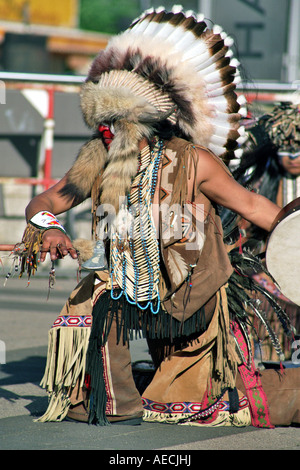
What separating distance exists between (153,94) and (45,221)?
73cm

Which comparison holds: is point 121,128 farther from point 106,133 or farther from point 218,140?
point 218,140

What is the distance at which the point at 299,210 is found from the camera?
10.7 feet

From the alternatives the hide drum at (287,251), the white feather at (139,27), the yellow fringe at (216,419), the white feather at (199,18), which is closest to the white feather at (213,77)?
the white feather at (199,18)

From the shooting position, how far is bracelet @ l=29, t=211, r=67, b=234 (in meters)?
3.21

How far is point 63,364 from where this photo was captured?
3.37 meters

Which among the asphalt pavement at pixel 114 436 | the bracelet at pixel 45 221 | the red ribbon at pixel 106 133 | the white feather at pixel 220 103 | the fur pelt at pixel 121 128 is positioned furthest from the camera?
→ the white feather at pixel 220 103

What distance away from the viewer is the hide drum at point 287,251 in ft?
10.8

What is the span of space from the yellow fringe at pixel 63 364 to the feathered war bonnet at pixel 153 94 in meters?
0.59

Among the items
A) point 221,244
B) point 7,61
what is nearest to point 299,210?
point 221,244

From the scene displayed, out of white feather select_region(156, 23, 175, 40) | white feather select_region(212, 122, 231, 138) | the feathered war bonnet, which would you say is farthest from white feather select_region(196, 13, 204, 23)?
white feather select_region(212, 122, 231, 138)

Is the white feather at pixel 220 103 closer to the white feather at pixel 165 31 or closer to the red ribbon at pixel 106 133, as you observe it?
the white feather at pixel 165 31

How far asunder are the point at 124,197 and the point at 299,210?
733mm

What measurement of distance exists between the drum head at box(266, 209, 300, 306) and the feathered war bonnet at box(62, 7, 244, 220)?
1.70ft

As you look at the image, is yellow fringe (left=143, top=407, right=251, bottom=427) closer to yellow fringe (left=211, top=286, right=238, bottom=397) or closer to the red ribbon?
yellow fringe (left=211, top=286, right=238, bottom=397)
